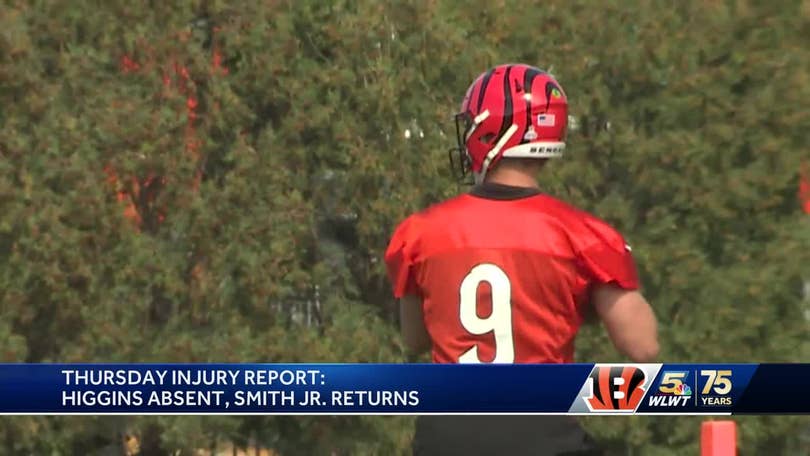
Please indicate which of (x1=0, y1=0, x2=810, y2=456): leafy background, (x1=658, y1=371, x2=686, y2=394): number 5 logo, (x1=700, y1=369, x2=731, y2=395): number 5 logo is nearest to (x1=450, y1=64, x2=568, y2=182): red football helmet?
(x1=658, y1=371, x2=686, y2=394): number 5 logo

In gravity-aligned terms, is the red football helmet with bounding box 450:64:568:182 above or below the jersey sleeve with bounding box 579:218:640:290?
above

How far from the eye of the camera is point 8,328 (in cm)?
876

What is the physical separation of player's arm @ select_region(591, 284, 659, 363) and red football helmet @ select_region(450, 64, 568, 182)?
436mm

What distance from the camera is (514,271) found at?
16.3 feet

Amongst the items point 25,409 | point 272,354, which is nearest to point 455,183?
point 272,354

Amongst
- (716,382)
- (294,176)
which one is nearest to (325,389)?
(716,382)

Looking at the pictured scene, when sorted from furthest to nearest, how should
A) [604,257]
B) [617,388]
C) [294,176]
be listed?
1. [294,176]
2. [617,388]
3. [604,257]

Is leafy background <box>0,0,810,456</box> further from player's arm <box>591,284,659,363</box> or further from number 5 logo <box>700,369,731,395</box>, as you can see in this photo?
player's arm <box>591,284,659,363</box>

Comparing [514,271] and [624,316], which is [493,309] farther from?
[624,316]

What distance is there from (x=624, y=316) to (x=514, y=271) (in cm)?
A: 34

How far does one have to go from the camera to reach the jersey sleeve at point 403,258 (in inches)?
202

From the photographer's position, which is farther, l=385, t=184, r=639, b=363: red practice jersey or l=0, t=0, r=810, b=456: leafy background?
l=0, t=0, r=810, b=456: leafy background

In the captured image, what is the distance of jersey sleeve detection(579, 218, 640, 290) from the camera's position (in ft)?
16.2

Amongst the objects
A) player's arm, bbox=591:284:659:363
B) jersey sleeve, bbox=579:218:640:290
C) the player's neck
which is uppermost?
the player's neck
